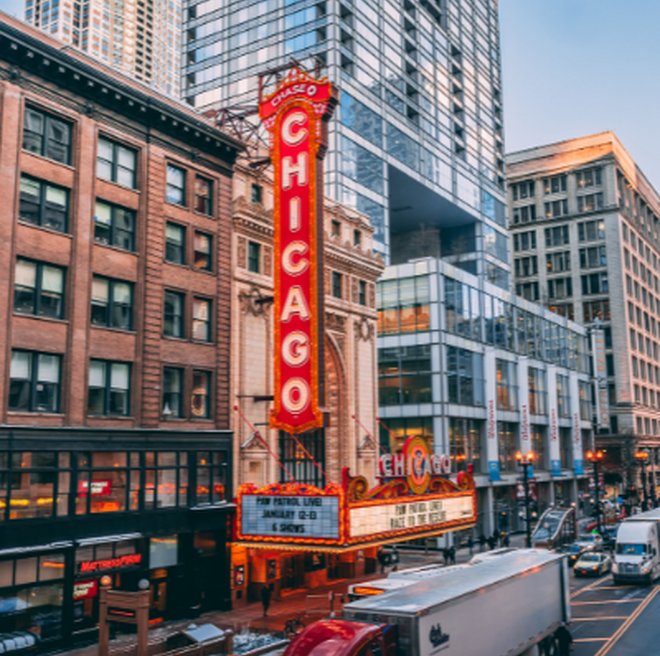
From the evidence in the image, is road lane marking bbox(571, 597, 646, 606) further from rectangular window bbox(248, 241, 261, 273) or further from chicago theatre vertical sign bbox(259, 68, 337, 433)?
rectangular window bbox(248, 241, 261, 273)

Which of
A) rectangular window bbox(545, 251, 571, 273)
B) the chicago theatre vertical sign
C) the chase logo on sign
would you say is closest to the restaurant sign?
the chicago theatre vertical sign

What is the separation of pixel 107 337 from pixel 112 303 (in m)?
1.59

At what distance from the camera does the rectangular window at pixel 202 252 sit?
35.8 meters

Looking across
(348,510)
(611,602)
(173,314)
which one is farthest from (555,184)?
(348,510)

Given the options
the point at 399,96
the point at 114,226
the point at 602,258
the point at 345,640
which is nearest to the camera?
the point at 345,640

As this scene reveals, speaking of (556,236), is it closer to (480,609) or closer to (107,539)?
(107,539)

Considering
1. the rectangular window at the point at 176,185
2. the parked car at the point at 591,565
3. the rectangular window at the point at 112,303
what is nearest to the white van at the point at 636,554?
the parked car at the point at 591,565

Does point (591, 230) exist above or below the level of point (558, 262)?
above

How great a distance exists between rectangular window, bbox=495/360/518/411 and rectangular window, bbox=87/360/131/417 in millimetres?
44208

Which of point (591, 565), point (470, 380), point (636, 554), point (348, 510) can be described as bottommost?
point (591, 565)

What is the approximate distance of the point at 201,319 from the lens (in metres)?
35.6

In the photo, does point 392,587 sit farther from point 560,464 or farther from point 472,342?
point 560,464

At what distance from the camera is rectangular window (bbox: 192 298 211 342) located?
3531 centimetres

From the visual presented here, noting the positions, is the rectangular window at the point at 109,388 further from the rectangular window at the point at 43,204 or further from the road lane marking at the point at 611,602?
the road lane marking at the point at 611,602
